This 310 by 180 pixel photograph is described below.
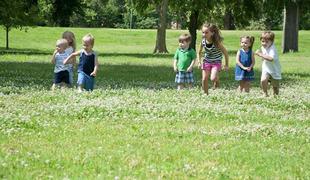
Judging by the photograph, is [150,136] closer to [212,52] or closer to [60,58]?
[212,52]

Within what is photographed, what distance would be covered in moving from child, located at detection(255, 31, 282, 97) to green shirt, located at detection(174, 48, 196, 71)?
2.66 meters

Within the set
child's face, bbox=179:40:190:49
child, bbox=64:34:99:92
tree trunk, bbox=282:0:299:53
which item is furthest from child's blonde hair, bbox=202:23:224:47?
tree trunk, bbox=282:0:299:53

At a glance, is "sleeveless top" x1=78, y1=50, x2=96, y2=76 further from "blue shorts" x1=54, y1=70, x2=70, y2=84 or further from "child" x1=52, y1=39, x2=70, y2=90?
"blue shorts" x1=54, y1=70, x2=70, y2=84

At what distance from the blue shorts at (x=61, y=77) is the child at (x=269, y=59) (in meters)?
5.84

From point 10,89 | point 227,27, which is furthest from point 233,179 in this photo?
point 227,27

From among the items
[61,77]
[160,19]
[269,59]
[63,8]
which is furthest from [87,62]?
[63,8]

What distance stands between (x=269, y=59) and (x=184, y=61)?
3.20m

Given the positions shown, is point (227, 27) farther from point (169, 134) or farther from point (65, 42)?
point (169, 134)

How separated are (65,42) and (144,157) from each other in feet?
35.4

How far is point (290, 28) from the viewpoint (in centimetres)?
6009

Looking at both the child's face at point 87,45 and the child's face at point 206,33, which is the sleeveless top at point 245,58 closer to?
the child's face at point 206,33

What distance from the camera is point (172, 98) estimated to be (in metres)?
15.6

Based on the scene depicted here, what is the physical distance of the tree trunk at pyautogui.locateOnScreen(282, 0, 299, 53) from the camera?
60094 millimetres

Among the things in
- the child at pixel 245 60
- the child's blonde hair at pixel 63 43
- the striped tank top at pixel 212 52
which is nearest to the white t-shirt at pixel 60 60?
the child's blonde hair at pixel 63 43
